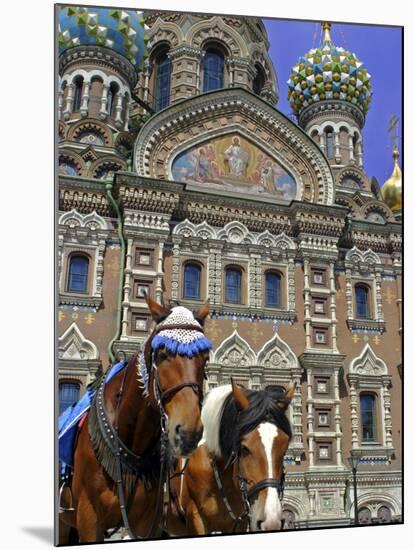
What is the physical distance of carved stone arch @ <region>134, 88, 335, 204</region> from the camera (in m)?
8.31

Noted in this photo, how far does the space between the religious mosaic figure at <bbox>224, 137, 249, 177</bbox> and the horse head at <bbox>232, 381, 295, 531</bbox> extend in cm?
424

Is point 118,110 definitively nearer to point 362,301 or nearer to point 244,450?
point 362,301

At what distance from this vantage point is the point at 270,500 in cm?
404

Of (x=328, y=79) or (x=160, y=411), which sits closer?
(x=160, y=411)

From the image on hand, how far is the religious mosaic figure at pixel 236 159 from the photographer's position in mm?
8125

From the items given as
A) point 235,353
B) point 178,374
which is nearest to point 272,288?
point 235,353

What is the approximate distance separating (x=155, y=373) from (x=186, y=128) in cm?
540

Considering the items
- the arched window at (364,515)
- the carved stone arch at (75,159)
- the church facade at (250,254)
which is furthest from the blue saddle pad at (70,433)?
the arched window at (364,515)

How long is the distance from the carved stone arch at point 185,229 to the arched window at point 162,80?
2.84 m

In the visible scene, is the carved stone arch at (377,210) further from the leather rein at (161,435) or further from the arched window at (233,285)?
the leather rein at (161,435)

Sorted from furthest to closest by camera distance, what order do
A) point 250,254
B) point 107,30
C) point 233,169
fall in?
point 107,30 → point 233,169 → point 250,254

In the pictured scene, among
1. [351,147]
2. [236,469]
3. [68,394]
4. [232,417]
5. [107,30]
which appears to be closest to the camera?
[236,469]

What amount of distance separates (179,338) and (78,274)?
384 centimetres

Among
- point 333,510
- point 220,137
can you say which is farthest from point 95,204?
point 333,510
